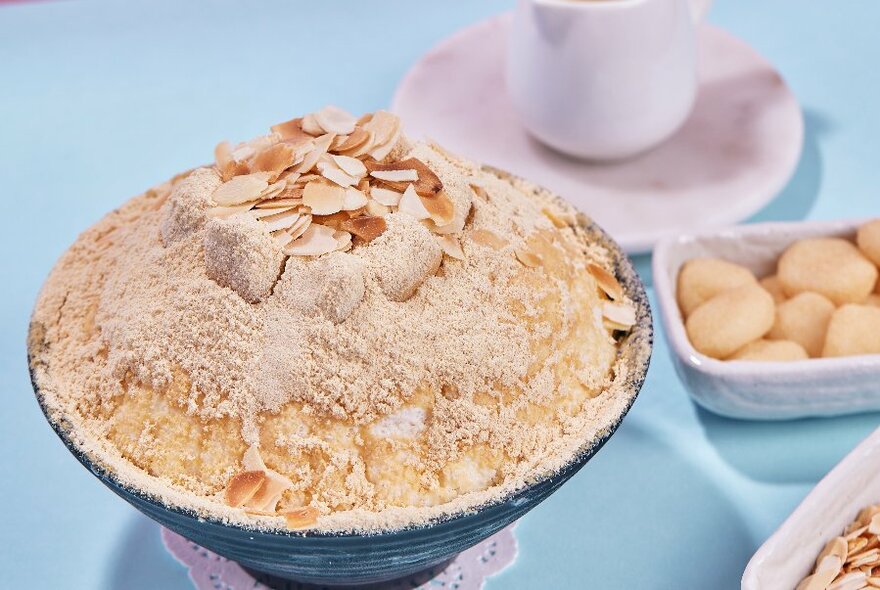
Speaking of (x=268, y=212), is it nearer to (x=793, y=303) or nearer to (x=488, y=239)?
(x=488, y=239)

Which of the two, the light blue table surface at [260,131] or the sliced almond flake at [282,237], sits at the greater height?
the sliced almond flake at [282,237]

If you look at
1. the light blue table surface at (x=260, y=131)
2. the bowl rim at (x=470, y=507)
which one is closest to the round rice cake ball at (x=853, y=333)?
the light blue table surface at (x=260, y=131)

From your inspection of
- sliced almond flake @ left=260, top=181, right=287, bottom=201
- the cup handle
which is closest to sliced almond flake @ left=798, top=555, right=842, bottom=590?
sliced almond flake @ left=260, top=181, right=287, bottom=201

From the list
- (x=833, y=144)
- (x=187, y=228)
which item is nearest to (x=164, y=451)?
(x=187, y=228)

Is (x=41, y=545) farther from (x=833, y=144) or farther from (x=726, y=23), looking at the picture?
(x=726, y=23)

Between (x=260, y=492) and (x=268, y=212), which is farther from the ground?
(x=268, y=212)

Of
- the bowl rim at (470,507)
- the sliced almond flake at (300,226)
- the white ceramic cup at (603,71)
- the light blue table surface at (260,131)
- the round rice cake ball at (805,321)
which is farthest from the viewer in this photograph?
the white ceramic cup at (603,71)

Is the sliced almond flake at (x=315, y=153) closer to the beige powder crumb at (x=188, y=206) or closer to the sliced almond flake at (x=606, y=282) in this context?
the beige powder crumb at (x=188, y=206)

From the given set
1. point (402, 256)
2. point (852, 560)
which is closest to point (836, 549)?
point (852, 560)
